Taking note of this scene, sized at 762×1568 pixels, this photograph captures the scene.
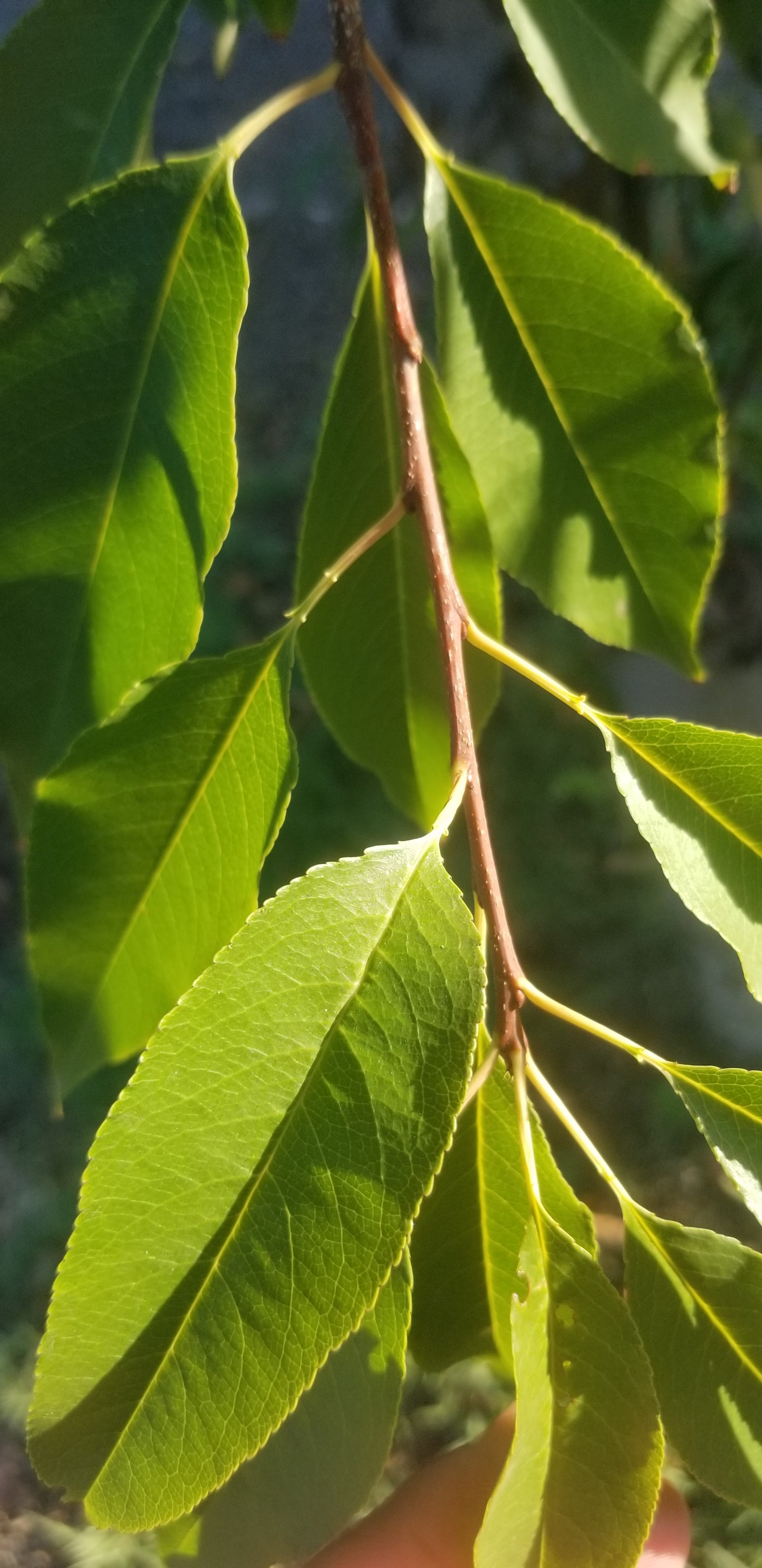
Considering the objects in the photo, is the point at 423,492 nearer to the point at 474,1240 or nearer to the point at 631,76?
the point at 631,76

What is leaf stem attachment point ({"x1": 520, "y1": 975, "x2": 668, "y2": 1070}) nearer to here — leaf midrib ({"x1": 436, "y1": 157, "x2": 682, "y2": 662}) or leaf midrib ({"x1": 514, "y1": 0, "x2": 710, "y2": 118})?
leaf midrib ({"x1": 436, "y1": 157, "x2": 682, "y2": 662})

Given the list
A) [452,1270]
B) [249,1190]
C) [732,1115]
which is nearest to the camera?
[249,1190]

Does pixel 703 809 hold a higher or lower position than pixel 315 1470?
higher

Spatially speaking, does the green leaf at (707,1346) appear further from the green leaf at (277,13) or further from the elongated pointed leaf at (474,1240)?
the green leaf at (277,13)

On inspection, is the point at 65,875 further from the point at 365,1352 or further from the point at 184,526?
the point at 365,1352

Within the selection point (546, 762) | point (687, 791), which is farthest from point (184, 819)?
point (546, 762)
